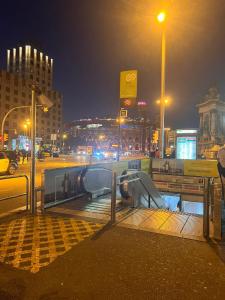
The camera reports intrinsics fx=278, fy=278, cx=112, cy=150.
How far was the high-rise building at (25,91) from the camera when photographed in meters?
109

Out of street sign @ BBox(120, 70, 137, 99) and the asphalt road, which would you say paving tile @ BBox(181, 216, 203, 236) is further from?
street sign @ BBox(120, 70, 137, 99)

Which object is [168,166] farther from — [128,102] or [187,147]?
[187,147]

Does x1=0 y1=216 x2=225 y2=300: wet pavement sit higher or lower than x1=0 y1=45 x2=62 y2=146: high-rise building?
lower

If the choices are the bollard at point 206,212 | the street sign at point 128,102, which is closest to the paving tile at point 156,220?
the bollard at point 206,212

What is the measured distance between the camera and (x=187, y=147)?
20469mm

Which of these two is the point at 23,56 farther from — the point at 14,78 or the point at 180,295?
the point at 180,295

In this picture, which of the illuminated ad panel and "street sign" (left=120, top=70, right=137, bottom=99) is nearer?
"street sign" (left=120, top=70, right=137, bottom=99)

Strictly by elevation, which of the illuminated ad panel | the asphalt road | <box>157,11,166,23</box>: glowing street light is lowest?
the asphalt road

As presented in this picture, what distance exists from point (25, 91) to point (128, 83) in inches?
4481

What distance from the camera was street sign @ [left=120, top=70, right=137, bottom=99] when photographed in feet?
38.9

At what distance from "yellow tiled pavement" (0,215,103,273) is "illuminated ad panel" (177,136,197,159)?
1499 cm

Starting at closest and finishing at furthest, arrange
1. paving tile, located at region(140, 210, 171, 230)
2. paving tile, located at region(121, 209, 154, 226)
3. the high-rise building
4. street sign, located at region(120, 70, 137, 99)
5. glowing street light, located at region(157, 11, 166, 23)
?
paving tile, located at region(140, 210, 171, 230)
paving tile, located at region(121, 209, 154, 226)
street sign, located at region(120, 70, 137, 99)
glowing street light, located at region(157, 11, 166, 23)
the high-rise building

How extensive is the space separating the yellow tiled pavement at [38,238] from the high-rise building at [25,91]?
105287 millimetres

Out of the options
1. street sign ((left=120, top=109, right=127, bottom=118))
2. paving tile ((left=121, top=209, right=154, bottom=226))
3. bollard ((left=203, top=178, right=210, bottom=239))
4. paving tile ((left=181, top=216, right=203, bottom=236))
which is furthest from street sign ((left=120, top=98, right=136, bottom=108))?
bollard ((left=203, top=178, right=210, bottom=239))
